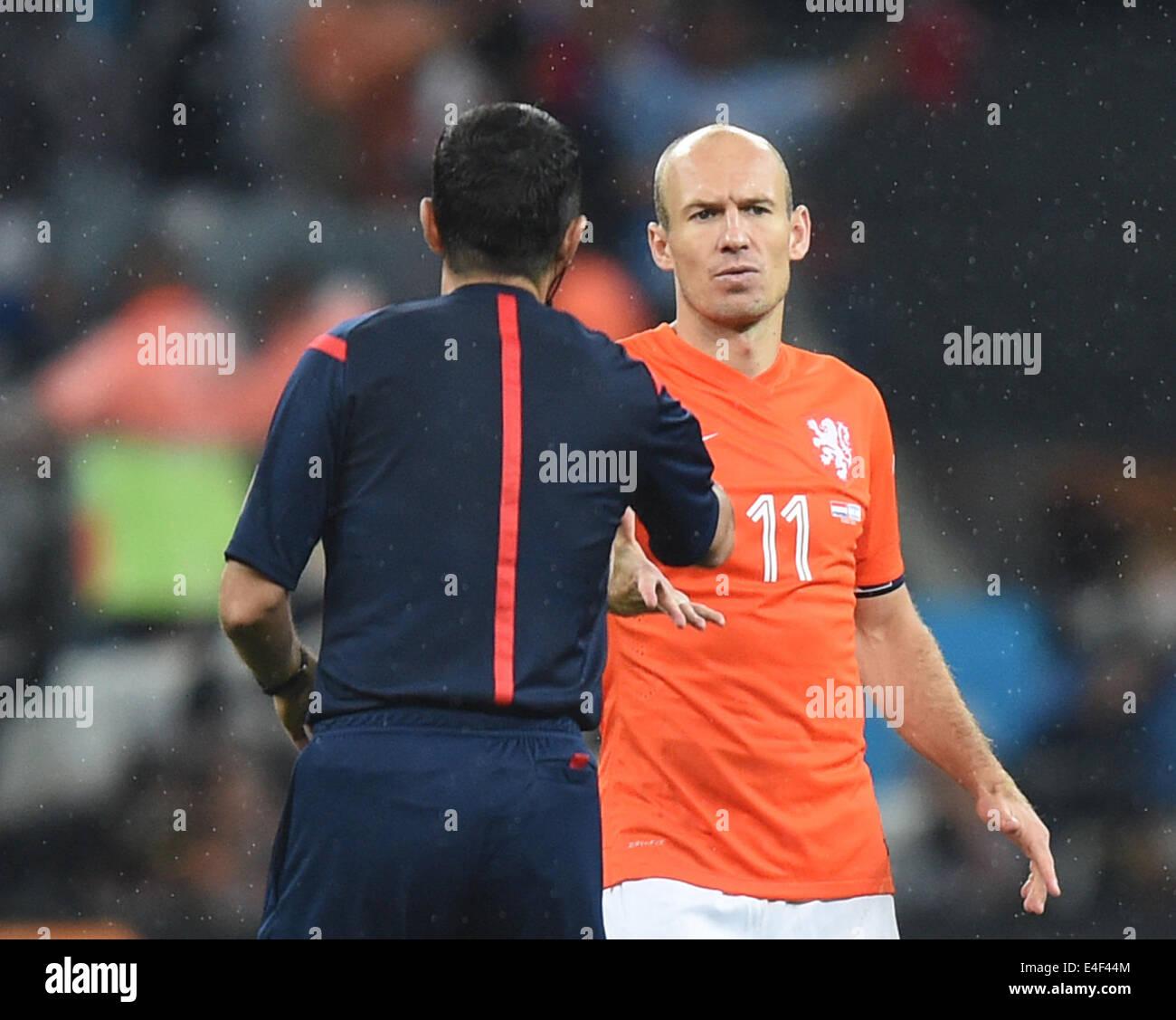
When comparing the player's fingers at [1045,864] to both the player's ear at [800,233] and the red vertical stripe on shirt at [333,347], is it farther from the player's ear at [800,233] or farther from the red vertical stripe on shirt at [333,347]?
the red vertical stripe on shirt at [333,347]

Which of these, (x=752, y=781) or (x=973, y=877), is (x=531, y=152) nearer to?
(x=752, y=781)

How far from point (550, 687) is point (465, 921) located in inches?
11.9

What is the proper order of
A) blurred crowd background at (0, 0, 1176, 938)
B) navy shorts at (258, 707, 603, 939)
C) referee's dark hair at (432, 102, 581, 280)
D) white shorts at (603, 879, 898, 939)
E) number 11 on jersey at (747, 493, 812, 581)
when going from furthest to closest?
1. blurred crowd background at (0, 0, 1176, 938)
2. number 11 on jersey at (747, 493, 812, 581)
3. white shorts at (603, 879, 898, 939)
4. referee's dark hair at (432, 102, 581, 280)
5. navy shorts at (258, 707, 603, 939)

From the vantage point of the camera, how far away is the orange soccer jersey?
3.22m

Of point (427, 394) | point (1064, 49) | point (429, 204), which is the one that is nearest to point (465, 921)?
point (427, 394)

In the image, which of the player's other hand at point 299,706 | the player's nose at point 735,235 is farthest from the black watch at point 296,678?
the player's nose at point 735,235

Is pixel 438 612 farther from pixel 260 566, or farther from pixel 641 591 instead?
pixel 641 591

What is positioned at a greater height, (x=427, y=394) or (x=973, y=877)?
(x=427, y=394)

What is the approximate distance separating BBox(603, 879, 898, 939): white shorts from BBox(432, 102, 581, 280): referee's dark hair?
130cm

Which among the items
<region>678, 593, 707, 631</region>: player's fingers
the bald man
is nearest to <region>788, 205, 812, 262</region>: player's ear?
the bald man

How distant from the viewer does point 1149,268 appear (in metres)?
6.22

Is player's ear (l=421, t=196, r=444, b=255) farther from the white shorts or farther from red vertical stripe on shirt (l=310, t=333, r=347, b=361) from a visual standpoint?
the white shorts

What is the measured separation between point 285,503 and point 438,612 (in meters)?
0.23

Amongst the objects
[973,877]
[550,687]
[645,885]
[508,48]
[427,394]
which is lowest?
[973,877]
